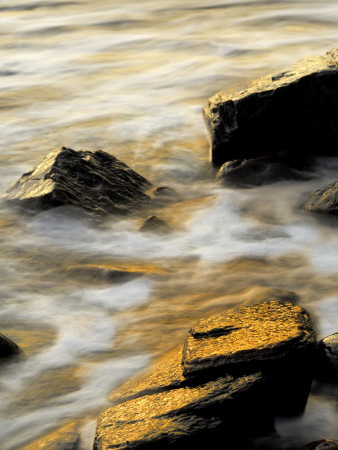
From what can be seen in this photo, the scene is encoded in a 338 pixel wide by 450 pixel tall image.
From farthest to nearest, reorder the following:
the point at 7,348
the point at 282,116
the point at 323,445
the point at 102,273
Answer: the point at 282,116 < the point at 102,273 < the point at 7,348 < the point at 323,445

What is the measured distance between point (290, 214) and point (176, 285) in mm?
1221

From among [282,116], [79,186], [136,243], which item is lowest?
[136,243]

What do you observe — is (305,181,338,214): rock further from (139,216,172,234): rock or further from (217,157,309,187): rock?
(139,216,172,234): rock

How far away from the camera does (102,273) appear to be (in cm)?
377

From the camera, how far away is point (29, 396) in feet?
8.99

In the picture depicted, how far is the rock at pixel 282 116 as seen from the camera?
4.92 metres

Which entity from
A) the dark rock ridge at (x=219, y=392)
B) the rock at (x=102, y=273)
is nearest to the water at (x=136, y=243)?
Result: the rock at (x=102, y=273)

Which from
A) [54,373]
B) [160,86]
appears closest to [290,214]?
[54,373]

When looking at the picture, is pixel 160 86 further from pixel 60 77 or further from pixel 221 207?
pixel 221 207

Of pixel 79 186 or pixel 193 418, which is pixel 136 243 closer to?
pixel 79 186

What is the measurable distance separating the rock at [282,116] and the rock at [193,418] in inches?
117

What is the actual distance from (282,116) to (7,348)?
296 centimetres

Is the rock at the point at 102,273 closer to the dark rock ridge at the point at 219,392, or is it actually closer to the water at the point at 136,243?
the water at the point at 136,243

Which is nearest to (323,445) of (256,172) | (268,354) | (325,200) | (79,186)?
(268,354)
